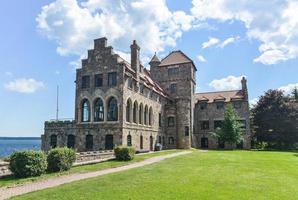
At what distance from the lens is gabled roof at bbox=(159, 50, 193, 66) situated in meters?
56.8

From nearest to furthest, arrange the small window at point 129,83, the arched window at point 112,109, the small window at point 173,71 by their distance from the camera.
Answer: the arched window at point 112,109, the small window at point 129,83, the small window at point 173,71

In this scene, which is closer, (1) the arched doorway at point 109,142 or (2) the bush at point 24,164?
(2) the bush at point 24,164

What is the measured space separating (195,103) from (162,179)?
44.6m

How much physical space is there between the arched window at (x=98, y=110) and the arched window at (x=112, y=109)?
3.72 feet

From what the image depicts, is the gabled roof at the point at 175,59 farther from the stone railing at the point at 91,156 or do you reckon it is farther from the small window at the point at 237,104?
the stone railing at the point at 91,156

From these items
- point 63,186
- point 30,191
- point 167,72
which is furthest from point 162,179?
point 167,72

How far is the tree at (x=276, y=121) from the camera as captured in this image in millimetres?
53594

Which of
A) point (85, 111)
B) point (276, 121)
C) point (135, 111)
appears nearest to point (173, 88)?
point (135, 111)

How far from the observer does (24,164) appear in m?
16.9

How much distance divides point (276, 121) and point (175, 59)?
2158cm

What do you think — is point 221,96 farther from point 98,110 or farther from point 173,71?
point 98,110

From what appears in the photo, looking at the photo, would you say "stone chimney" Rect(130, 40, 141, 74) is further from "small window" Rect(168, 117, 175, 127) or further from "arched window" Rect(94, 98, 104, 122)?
"small window" Rect(168, 117, 175, 127)

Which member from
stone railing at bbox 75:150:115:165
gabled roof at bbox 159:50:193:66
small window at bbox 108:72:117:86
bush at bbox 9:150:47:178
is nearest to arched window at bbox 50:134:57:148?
small window at bbox 108:72:117:86

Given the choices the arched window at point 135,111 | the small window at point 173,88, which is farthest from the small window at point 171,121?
the arched window at point 135,111
